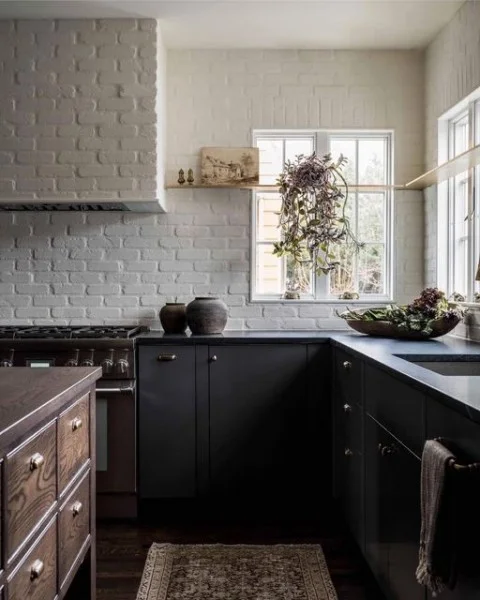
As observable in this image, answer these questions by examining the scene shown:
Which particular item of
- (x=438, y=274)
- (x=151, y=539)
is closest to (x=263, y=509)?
(x=151, y=539)

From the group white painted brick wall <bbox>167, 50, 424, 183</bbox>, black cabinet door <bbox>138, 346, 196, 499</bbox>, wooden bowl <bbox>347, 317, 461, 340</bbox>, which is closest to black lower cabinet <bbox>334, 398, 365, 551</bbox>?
wooden bowl <bbox>347, 317, 461, 340</bbox>

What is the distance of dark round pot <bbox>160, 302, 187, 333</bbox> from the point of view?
11.0ft

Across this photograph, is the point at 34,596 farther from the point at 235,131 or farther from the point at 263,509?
the point at 235,131

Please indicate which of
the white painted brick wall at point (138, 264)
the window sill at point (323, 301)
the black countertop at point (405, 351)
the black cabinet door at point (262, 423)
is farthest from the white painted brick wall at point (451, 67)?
the black cabinet door at point (262, 423)

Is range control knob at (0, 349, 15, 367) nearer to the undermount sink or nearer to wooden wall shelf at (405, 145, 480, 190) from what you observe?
the undermount sink

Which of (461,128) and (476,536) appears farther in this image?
(461,128)

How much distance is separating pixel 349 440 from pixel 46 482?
1.60 metres

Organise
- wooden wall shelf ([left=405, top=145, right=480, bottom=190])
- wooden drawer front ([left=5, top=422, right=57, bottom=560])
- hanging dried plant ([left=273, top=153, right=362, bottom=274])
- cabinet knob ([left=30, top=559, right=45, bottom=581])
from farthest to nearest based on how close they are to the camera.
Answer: hanging dried plant ([left=273, top=153, right=362, bottom=274]) < wooden wall shelf ([left=405, top=145, right=480, bottom=190]) < cabinet knob ([left=30, top=559, right=45, bottom=581]) < wooden drawer front ([left=5, top=422, right=57, bottom=560])

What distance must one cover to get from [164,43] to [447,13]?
5.60 feet

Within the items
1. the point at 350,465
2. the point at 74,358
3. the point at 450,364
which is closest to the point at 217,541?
the point at 350,465

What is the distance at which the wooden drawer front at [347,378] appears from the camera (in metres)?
2.45

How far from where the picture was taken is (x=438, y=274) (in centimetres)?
345

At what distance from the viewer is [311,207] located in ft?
11.6

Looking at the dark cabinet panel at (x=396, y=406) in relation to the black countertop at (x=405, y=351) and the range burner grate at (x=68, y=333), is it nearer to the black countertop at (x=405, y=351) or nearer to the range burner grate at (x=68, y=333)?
the black countertop at (x=405, y=351)
